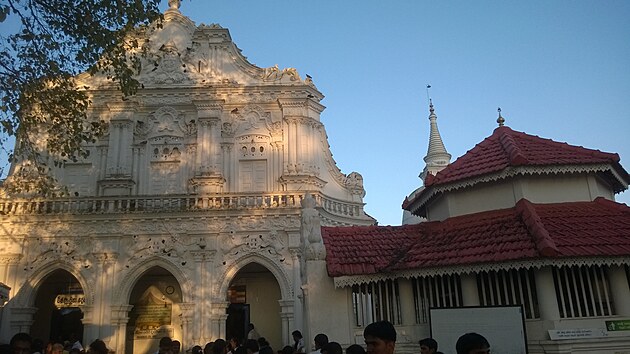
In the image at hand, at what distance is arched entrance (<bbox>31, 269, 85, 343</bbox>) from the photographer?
71.4 feet

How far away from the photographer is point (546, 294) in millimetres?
9094

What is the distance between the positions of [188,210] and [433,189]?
11477 mm

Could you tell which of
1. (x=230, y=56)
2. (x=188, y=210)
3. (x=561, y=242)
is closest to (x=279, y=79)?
(x=230, y=56)

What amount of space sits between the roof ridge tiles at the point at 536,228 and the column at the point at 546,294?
607 mm

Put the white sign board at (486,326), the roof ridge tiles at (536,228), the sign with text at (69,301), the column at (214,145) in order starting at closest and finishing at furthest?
the white sign board at (486,326), the roof ridge tiles at (536,228), the sign with text at (69,301), the column at (214,145)

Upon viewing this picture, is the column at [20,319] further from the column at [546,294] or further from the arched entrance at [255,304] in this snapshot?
the column at [546,294]

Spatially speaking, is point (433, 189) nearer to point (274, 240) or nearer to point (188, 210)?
point (274, 240)

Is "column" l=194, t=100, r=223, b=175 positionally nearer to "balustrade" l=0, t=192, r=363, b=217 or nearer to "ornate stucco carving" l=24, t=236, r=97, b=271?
"balustrade" l=0, t=192, r=363, b=217

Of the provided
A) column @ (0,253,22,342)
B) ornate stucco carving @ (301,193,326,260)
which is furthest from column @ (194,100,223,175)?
ornate stucco carving @ (301,193,326,260)

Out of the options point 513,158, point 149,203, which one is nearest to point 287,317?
point 149,203

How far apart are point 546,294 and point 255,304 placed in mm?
14961

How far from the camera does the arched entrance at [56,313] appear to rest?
21.8m

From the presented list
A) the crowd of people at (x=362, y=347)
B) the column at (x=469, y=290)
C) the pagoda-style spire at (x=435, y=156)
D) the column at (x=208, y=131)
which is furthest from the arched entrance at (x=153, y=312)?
the pagoda-style spire at (x=435, y=156)

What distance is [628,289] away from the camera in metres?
9.14
